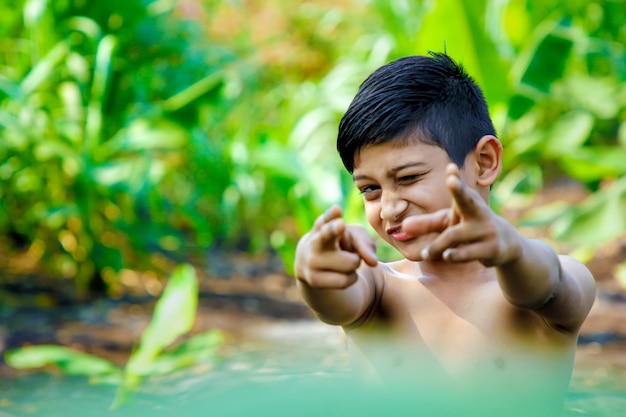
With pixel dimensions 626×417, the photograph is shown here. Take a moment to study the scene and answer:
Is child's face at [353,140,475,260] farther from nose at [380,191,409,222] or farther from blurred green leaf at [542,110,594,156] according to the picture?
blurred green leaf at [542,110,594,156]

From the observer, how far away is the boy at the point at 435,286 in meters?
0.93

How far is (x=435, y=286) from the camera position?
1058mm

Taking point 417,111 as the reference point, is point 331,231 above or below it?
below

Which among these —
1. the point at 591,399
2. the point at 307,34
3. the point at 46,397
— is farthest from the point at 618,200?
the point at 307,34

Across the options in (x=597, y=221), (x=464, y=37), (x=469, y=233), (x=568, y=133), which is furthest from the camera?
(x=568, y=133)

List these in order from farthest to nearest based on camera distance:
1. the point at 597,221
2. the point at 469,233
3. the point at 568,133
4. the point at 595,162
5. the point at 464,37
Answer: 1. the point at 568,133
2. the point at 595,162
3. the point at 597,221
4. the point at 464,37
5. the point at 469,233

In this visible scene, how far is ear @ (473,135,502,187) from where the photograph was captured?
1013 mm

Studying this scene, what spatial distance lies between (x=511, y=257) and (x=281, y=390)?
38cm

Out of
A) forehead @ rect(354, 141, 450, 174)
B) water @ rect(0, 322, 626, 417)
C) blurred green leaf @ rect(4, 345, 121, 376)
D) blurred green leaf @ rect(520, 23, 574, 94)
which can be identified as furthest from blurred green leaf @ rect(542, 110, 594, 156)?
forehead @ rect(354, 141, 450, 174)

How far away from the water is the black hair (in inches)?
12.1

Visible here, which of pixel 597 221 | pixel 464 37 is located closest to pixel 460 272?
pixel 464 37

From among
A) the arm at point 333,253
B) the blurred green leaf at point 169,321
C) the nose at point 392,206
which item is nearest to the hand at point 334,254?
the arm at point 333,253

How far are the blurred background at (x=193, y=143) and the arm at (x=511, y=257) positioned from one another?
128 centimetres

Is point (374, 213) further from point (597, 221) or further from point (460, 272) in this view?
point (597, 221)
